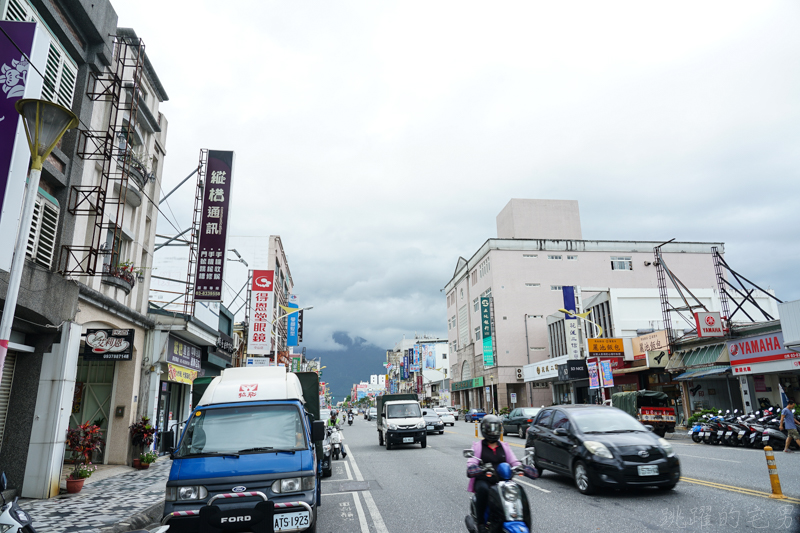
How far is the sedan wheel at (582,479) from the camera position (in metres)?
9.37

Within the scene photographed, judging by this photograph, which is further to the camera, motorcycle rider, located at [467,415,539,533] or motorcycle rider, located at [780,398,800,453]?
motorcycle rider, located at [780,398,800,453]

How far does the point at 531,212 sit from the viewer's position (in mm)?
70812

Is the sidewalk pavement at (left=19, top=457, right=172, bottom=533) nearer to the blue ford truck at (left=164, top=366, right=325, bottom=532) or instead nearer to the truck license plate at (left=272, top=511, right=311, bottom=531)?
the blue ford truck at (left=164, top=366, right=325, bottom=532)

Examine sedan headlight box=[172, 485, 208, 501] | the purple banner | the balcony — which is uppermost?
the purple banner

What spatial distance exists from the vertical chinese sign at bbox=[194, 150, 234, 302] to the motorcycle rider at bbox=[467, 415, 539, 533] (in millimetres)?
16396

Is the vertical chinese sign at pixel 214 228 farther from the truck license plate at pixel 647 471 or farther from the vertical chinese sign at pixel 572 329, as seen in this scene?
the vertical chinese sign at pixel 572 329

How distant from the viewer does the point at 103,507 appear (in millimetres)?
9570

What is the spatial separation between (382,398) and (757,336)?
18.8m

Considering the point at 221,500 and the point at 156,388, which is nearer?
the point at 221,500

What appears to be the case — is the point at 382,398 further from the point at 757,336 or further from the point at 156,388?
the point at 757,336

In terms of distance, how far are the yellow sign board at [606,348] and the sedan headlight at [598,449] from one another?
29.4 meters

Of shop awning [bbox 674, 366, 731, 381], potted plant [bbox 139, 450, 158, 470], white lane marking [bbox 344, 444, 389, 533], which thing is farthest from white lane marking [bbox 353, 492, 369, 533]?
shop awning [bbox 674, 366, 731, 381]

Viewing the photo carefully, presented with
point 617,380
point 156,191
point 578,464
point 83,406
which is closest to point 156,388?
point 83,406

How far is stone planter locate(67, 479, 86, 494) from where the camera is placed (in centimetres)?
1116
